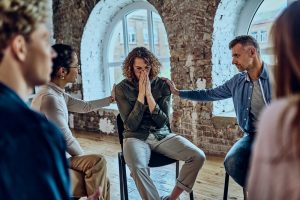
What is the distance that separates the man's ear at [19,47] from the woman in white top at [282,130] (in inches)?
24.1

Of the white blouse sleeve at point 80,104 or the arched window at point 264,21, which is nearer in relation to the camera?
the white blouse sleeve at point 80,104

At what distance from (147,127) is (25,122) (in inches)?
62.5

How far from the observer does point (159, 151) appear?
87.8 inches

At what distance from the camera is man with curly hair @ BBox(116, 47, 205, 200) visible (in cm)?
209

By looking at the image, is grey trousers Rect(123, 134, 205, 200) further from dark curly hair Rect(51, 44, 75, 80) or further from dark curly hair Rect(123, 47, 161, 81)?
dark curly hair Rect(51, 44, 75, 80)

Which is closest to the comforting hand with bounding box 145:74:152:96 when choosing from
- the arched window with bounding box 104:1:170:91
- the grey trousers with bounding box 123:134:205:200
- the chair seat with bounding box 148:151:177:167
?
the grey trousers with bounding box 123:134:205:200

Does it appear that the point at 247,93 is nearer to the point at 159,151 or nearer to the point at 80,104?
the point at 159,151

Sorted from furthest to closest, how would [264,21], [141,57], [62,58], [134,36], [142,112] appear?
[134,36]
[264,21]
[141,57]
[142,112]
[62,58]

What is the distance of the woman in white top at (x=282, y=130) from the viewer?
67 centimetres

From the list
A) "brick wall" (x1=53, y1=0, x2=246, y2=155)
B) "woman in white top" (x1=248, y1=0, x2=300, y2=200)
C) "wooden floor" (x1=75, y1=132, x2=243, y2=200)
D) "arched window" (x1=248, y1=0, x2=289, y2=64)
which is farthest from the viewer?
"brick wall" (x1=53, y1=0, x2=246, y2=155)

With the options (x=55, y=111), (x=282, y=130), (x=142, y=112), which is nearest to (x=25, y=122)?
(x=282, y=130)

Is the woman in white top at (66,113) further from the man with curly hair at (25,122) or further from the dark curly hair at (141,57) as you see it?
the man with curly hair at (25,122)

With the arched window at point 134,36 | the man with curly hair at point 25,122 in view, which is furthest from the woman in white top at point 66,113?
the arched window at point 134,36

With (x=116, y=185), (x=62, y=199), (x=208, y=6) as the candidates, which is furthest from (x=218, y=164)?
(x=62, y=199)
